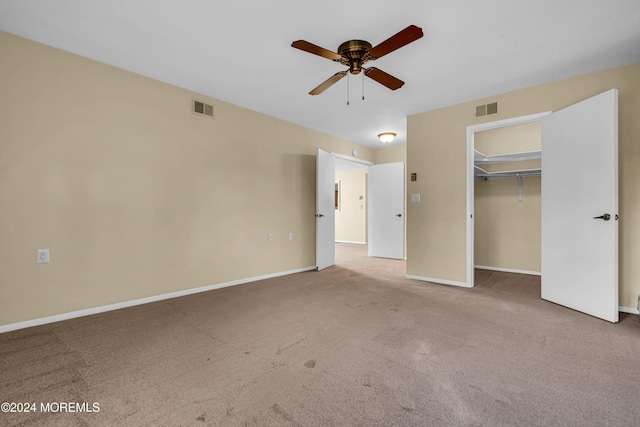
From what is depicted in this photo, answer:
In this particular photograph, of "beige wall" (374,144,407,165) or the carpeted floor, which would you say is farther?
"beige wall" (374,144,407,165)

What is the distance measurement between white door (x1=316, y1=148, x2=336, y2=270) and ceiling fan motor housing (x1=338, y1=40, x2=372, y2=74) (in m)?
2.33

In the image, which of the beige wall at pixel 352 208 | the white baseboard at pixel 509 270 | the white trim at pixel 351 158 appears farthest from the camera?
the beige wall at pixel 352 208

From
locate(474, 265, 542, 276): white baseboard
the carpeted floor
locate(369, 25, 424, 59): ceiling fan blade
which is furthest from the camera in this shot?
locate(474, 265, 542, 276): white baseboard

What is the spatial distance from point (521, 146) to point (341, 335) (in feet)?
14.5

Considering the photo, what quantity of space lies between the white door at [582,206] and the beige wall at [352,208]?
5.37 m

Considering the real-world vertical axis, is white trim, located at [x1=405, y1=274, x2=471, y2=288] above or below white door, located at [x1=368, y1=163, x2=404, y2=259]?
below

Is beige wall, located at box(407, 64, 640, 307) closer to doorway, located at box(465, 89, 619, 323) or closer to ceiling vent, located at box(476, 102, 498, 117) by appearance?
ceiling vent, located at box(476, 102, 498, 117)

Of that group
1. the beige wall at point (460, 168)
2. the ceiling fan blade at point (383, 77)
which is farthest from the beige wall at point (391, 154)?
the ceiling fan blade at point (383, 77)

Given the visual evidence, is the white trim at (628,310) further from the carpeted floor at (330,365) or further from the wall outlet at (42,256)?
the wall outlet at (42,256)

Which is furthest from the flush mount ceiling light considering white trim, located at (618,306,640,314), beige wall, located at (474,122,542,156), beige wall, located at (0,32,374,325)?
white trim, located at (618,306,640,314)

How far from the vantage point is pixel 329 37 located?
2443mm

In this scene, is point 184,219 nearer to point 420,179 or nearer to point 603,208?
point 420,179

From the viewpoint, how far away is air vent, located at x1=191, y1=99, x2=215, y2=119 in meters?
3.57

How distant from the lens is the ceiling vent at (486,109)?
3631 mm
